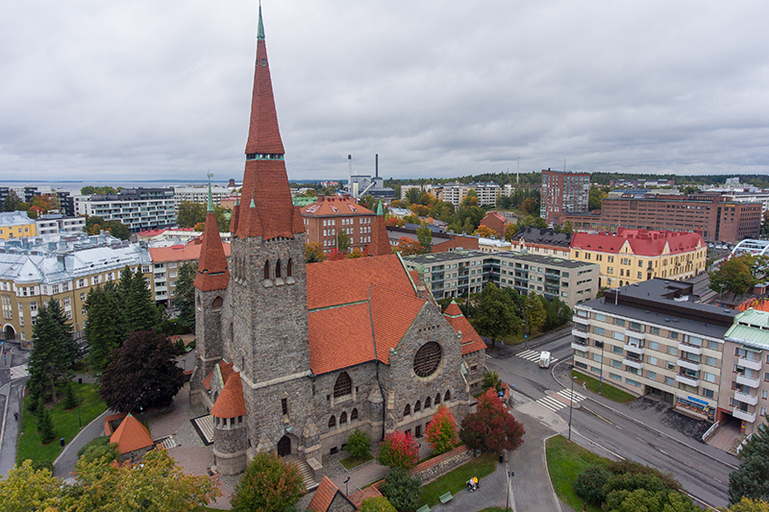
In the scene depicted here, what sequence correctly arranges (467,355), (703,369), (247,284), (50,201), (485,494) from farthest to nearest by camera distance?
(50,201) → (467,355) → (703,369) → (485,494) → (247,284)

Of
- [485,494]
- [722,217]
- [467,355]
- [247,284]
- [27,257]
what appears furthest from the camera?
[722,217]

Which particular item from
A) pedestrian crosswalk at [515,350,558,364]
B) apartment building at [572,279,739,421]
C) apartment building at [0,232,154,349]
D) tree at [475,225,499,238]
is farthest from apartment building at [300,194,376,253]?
apartment building at [572,279,739,421]

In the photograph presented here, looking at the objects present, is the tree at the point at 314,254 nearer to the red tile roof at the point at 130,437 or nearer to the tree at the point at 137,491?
the red tile roof at the point at 130,437

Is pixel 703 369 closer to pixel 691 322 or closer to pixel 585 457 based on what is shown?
pixel 691 322

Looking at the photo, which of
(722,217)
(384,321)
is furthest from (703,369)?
(722,217)

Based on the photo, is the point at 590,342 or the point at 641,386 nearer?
the point at 641,386

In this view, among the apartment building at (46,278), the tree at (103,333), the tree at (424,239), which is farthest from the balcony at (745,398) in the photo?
the apartment building at (46,278)

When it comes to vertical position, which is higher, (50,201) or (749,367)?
(50,201)

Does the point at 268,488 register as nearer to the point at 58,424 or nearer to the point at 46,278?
the point at 58,424

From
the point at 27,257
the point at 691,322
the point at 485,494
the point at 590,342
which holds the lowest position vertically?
the point at 485,494
